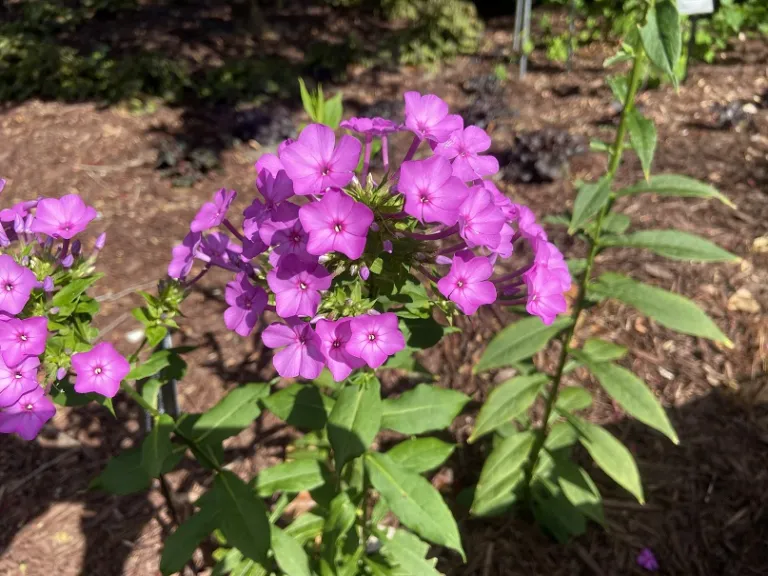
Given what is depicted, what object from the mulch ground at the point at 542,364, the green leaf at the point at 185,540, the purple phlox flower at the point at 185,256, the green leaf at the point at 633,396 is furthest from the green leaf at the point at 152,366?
the green leaf at the point at 633,396

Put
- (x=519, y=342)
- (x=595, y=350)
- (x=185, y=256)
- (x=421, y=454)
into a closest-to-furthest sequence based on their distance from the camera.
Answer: (x=185, y=256), (x=421, y=454), (x=519, y=342), (x=595, y=350)

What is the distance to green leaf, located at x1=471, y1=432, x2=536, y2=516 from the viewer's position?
8.46 ft

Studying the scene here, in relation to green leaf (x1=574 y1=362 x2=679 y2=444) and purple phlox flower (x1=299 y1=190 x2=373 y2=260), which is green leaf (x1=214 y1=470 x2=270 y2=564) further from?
green leaf (x1=574 y1=362 x2=679 y2=444)

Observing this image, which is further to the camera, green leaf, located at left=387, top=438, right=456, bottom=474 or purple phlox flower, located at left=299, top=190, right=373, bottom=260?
green leaf, located at left=387, top=438, right=456, bottom=474

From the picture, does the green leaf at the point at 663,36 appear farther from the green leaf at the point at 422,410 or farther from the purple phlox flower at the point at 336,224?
the green leaf at the point at 422,410

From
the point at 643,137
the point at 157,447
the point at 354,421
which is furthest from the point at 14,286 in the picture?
the point at 643,137

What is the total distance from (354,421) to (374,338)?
1.20ft

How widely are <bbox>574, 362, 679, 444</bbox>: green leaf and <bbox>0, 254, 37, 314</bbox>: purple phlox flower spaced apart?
182cm

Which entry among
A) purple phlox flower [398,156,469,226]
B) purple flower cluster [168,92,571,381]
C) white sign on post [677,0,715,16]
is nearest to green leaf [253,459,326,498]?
purple flower cluster [168,92,571,381]

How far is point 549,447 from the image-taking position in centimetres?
275

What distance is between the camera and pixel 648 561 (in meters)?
2.79

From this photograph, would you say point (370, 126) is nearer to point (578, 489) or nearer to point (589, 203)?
point (589, 203)

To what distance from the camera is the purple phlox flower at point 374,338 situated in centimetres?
146

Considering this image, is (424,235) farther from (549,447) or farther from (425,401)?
(549,447)
